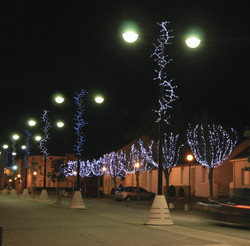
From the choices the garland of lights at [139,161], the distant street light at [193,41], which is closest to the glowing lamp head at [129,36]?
the distant street light at [193,41]

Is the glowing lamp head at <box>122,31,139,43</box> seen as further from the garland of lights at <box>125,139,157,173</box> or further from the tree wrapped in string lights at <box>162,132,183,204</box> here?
the garland of lights at <box>125,139,157,173</box>

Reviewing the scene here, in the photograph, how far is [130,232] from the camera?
41.0 ft

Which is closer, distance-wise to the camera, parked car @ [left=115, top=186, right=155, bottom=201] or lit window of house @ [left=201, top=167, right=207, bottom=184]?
parked car @ [left=115, top=186, right=155, bottom=201]

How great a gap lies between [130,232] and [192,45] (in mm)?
6570

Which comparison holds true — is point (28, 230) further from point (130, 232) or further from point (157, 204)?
point (157, 204)

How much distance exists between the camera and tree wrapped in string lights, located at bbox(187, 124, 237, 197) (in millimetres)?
37469

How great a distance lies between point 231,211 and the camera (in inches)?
653

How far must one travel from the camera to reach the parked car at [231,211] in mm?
16141

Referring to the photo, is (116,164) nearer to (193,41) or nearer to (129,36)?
(193,41)

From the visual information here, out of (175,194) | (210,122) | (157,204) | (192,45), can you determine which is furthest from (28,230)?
(175,194)

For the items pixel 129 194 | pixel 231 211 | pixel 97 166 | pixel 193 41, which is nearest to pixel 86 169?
pixel 97 166

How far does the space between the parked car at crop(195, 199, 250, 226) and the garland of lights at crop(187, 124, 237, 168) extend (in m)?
19.6

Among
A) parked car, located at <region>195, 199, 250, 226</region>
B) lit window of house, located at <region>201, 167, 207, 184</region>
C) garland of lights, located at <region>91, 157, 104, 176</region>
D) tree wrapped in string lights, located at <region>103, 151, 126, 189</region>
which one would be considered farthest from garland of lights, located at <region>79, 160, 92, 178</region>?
parked car, located at <region>195, 199, 250, 226</region>

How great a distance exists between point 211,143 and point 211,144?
0.09m
